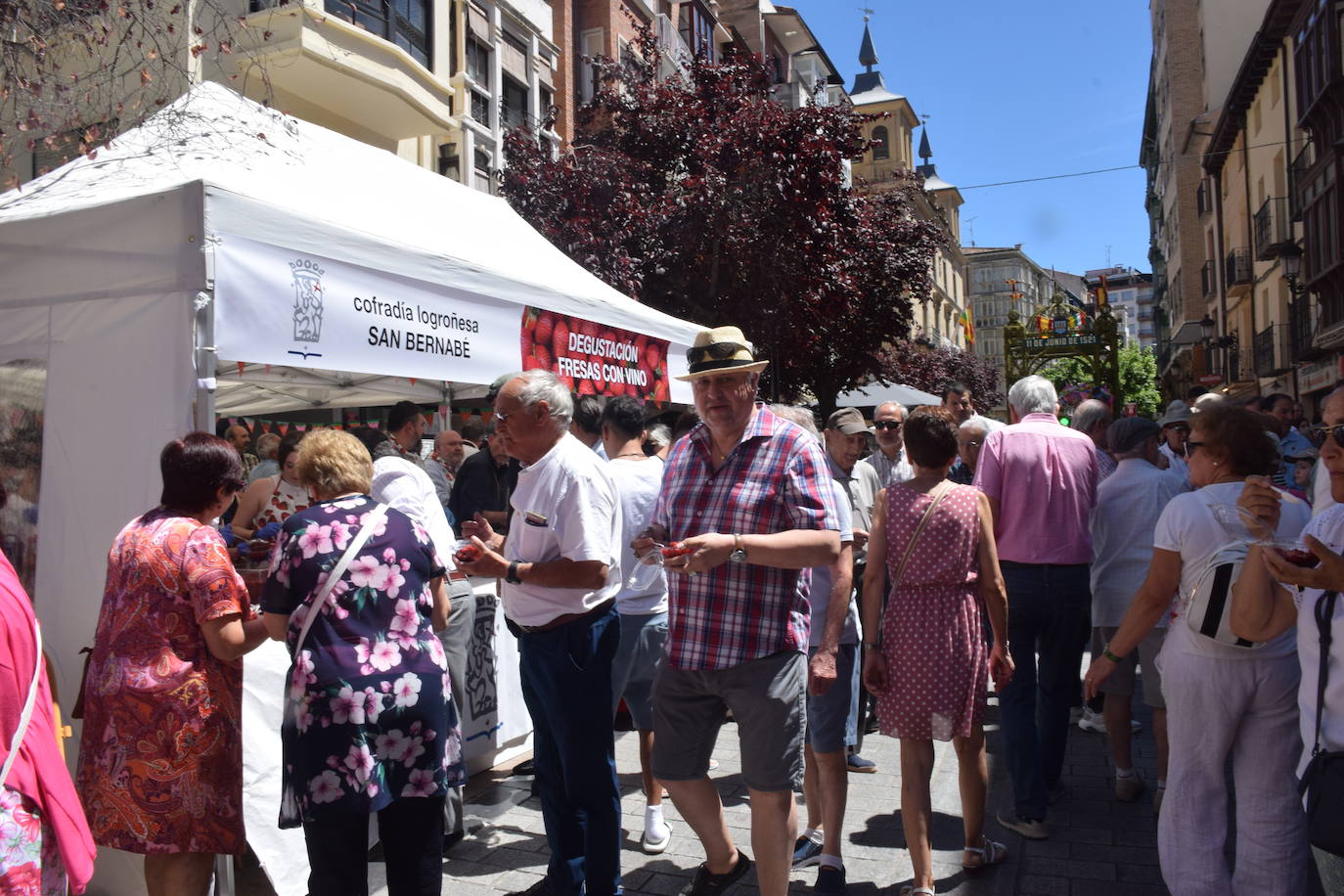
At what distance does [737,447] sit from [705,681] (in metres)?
0.75

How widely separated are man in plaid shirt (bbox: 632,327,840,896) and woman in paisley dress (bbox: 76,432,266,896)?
1322 mm

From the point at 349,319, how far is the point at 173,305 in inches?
31.4

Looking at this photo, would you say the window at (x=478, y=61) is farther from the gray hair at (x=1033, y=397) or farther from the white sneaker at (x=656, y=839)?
the white sneaker at (x=656, y=839)

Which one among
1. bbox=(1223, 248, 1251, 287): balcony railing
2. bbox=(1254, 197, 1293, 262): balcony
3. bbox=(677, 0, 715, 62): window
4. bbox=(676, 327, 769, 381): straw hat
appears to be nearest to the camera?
bbox=(676, 327, 769, 381): straw hat

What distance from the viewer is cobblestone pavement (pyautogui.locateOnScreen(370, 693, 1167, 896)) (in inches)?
152

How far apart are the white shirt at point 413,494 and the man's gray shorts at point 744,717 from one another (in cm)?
116

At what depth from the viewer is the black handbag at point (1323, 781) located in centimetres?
226

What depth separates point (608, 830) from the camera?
343 cm

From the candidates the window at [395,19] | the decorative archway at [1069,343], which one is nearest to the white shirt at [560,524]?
the window at [395,19]

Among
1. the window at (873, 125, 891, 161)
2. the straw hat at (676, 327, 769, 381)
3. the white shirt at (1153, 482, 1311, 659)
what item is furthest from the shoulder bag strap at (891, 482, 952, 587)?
the window at (873, 125, 891, 161)

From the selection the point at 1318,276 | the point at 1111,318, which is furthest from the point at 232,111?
the point at 1111,318

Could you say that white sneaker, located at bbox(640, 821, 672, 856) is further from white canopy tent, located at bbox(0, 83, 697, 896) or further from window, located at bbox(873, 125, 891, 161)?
window, located at bbox(873, 125, 891, 161)

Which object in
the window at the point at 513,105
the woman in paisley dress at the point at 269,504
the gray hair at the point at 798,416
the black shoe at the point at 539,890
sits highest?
the window at the point at 513,105

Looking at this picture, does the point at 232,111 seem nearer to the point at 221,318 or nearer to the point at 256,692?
the point at 221,318
